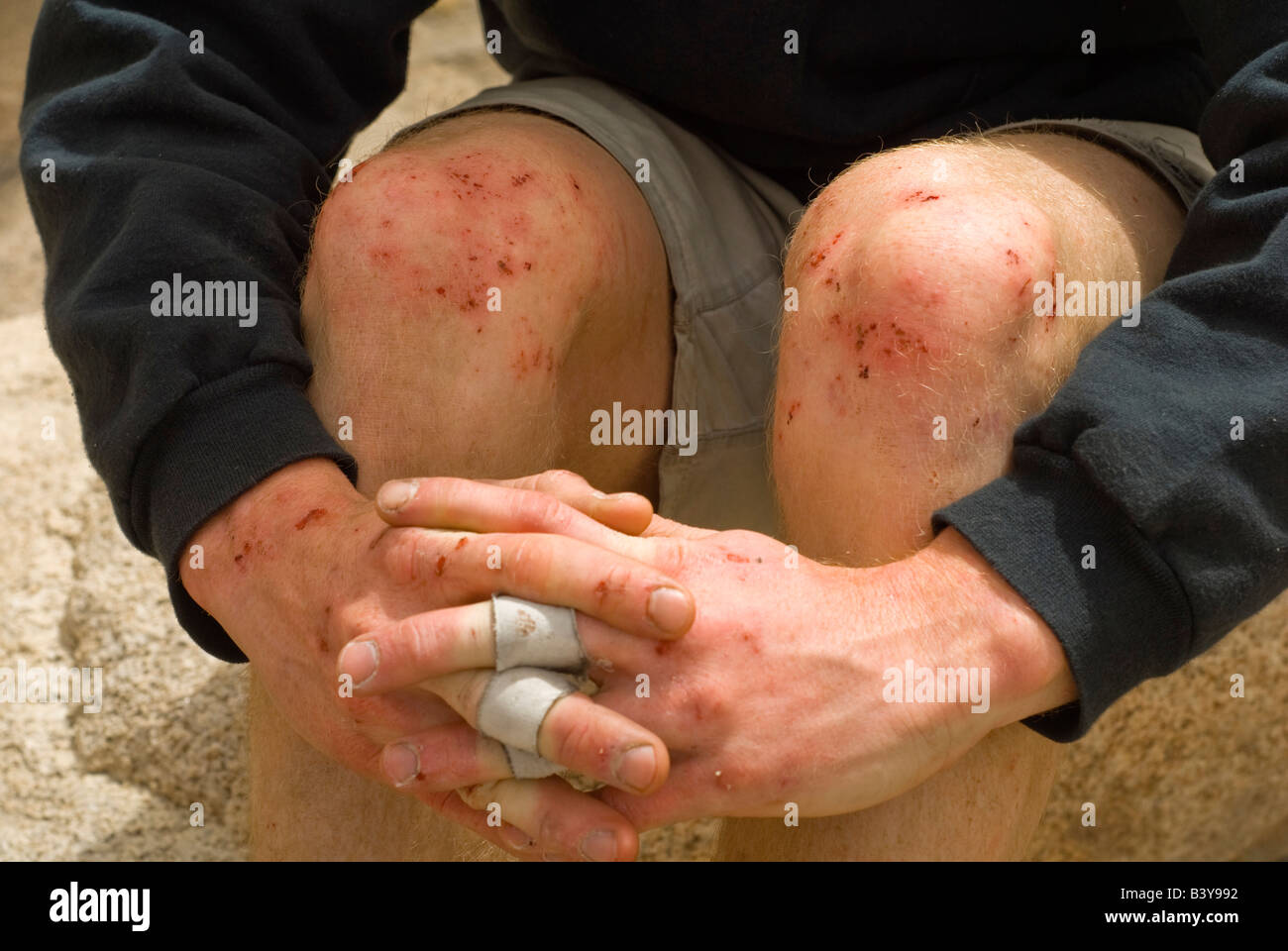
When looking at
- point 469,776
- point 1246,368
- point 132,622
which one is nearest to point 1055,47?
point 1246,368

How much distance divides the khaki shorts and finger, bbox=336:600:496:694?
0.35 m

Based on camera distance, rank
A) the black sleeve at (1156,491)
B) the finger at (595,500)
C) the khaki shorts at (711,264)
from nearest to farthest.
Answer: the black sleeve at (1156,491)
the finger at (595,500)
the khaki shorts at (711,264)

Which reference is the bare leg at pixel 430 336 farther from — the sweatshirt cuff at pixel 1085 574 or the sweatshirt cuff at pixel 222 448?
the sweatshirt cuff at pixel 1085 574

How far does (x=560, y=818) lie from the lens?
0.77 metres

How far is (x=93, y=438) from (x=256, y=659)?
0.75 ft

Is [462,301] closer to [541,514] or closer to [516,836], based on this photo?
[541,514]

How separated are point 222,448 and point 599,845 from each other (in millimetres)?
376

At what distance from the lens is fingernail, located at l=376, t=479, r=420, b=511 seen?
0.79 meters

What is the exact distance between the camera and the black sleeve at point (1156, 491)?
0.72 m

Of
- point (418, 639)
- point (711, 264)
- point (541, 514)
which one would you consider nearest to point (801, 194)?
point (711, 264)

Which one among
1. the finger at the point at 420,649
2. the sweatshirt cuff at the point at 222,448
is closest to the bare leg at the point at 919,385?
the finger at the point at 420,649

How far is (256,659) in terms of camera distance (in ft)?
2.78

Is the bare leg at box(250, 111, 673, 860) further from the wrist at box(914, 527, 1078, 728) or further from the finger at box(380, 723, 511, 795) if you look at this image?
the wrist at box(914, 527, 1078, 728)

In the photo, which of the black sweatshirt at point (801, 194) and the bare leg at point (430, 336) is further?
the bare leg at point (430, 336)
